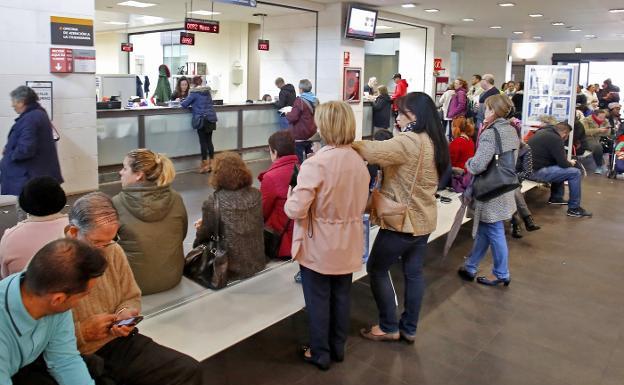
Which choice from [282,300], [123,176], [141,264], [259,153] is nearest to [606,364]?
[282,300]

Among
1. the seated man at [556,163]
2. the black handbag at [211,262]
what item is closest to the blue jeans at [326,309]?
the black handbag at [211,262]

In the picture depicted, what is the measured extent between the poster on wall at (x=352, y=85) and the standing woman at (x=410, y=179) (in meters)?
9.27

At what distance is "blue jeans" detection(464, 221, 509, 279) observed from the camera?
4.50 meters

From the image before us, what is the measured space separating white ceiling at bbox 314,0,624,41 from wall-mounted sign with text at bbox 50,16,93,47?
5864mm

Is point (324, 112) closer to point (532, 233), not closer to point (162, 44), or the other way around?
point (532, 233)

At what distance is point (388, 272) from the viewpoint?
134 inches

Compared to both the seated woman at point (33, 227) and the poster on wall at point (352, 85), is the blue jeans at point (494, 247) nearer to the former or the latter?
the seated woman at point (33, 227)

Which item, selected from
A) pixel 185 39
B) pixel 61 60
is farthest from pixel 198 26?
pixel 61 60

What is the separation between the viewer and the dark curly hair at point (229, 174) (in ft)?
11.2

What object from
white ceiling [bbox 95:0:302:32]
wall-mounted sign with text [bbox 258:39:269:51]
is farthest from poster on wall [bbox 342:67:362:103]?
wall-mounted sign with text [bbox 258:39:269:51]

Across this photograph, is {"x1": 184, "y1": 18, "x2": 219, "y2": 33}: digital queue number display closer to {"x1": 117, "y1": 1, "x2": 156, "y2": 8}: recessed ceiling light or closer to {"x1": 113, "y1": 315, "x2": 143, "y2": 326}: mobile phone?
{"x1": 117, "y1": 1, "x2": 156, "y2": 8}: recessed ceiling light

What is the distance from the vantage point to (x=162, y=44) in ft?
69.1

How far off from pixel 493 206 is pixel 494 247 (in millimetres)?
348

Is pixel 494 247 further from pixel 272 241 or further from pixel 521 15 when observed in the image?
pixel 521 15
